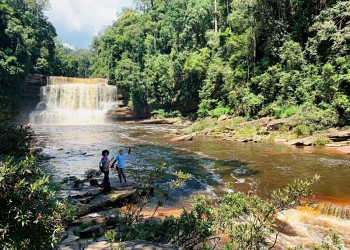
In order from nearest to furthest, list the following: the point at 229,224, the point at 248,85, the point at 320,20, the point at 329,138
Answer: the point at 229,224 → the point at 329,138 → the point at 320,20 → the point at 248,85

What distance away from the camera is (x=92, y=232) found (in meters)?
6.50

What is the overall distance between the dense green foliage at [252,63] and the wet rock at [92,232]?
831 inches

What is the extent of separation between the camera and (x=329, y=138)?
2081 centimetres

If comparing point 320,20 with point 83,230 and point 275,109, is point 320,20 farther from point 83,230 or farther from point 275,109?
point 83,230

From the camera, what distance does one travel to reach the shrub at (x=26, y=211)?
10.4 ft

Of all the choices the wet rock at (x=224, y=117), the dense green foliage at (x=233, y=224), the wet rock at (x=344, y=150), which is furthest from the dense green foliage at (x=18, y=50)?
the dense green foliage at (x=233, y=224)

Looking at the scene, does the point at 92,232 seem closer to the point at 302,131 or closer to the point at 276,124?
the point at 302,131

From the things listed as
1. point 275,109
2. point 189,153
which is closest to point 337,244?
point 189,153

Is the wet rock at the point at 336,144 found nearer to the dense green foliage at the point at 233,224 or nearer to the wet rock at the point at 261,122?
the wet rock at the point at 261,122

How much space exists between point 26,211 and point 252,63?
34600 mm

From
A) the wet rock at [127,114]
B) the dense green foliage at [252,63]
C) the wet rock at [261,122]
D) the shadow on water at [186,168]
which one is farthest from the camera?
the wet rock at [127,114]

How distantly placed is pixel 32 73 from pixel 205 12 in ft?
98.1

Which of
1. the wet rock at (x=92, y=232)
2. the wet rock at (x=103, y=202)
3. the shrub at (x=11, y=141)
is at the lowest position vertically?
the wet rock at (x=103, y=202)

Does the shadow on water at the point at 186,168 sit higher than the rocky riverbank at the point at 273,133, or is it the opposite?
the rocky riverbank at the point at 273,133
